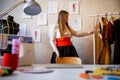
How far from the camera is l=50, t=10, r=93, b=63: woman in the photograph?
9.92 ft

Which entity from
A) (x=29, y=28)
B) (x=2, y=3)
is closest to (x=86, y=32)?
(x=29, y=28)

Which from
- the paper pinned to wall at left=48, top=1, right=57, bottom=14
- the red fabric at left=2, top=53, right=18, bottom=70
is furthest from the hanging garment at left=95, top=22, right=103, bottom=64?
the red fabric at left=2, top=53, right=18, bottom=70

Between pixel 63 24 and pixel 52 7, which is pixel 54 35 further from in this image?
pixel 52 7

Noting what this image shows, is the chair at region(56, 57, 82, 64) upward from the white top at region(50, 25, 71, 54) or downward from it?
downward

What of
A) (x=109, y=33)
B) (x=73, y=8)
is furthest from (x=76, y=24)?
(x=109, y=33)

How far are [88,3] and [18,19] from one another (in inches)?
50.1

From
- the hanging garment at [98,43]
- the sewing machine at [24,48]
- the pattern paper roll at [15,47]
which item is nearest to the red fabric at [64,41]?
the hanging garment at [98,43]

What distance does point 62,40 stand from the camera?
3051mm

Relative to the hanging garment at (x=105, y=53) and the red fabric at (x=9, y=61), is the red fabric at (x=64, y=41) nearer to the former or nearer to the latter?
the hanging garment at (x=105, y=53)

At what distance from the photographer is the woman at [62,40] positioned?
3023mm

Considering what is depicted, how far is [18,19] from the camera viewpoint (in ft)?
11.4

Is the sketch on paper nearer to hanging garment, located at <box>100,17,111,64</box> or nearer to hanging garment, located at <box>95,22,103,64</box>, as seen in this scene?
hanging garment, located at <box>95,22,103,64</box>

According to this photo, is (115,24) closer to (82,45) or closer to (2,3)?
(82,45)

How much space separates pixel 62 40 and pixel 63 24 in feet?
0.85
